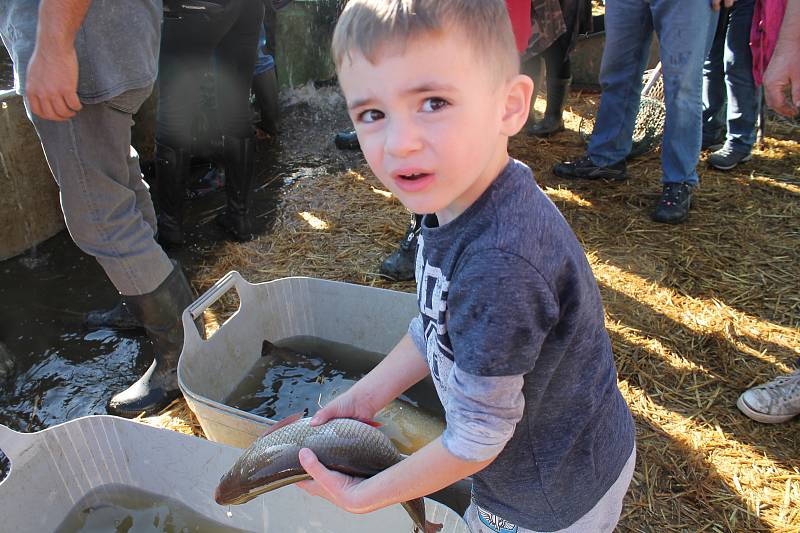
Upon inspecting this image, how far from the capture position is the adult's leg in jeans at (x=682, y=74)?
3506mm

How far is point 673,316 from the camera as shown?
10.2 ft

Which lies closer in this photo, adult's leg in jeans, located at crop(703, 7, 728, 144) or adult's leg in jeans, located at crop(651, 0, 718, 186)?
adult's leg in jeans, located at crop(651, 0, 718, 186)

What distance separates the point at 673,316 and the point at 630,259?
0.59m

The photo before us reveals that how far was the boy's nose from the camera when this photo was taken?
37.8 inches

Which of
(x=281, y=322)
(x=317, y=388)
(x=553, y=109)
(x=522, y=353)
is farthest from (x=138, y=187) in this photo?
(x=553, y=109)

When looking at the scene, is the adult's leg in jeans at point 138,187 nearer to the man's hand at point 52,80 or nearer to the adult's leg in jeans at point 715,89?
the man's hand at point 52,80

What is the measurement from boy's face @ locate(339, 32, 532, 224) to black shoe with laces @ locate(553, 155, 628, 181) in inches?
148

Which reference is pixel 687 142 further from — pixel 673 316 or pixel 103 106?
pixel 103 106

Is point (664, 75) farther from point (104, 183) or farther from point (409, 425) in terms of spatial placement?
point (104, 183)

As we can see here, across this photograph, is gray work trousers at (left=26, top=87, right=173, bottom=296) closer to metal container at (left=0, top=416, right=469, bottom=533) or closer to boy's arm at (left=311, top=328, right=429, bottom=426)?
metal container at (left=0, top=416, right=469, bottom=533)

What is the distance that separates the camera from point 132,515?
2131 mm

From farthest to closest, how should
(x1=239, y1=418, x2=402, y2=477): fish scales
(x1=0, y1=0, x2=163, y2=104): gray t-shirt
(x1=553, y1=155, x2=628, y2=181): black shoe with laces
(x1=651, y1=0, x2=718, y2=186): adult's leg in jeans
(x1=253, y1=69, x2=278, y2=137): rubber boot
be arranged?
(x1=253, y1=69, x2=278, y2=137): rubber boot, (x1=553, y1=155, x2=628, y2=181): black shoe with laces, (x1=651, y1=0, x2=718, y2=186): adult's leg in jeans, (x1=0, y1=0, x2=163, y2=104): gray t-shirt, (x1=239, y1=418, x2=402, y2=477): fish scales

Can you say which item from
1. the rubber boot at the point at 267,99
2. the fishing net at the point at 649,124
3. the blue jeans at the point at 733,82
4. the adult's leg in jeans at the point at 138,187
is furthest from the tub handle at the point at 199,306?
the blue jeans at the point at 733,82

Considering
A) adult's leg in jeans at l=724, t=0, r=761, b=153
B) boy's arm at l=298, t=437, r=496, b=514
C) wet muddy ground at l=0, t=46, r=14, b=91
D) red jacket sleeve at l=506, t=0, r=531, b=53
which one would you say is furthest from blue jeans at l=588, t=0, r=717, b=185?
wet muddy ground at l=0, t=46, r=14, b=91
